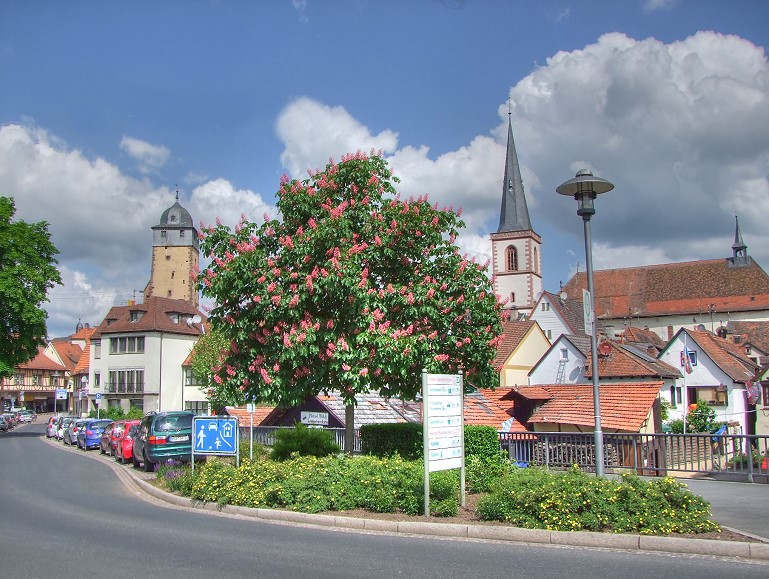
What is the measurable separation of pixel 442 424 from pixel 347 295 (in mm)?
3623

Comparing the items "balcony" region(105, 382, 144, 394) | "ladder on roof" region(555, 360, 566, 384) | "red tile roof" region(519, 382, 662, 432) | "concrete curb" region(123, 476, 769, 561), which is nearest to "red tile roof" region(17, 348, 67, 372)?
"balcony" region(105, 382, 144, 394)

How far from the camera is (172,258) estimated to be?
119125 millimetres

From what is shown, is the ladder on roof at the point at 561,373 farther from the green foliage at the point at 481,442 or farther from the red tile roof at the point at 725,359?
the green foliage at the point at 481,442

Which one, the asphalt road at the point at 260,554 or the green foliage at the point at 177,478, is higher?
the green foliage at the point at 177,478

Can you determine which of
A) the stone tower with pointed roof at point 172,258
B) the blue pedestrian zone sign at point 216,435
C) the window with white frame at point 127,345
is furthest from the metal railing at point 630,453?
the stone tower with pointed roof at point 172,258

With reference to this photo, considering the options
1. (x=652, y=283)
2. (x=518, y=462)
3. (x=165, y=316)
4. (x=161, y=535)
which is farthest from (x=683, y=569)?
(x=652, y=283)

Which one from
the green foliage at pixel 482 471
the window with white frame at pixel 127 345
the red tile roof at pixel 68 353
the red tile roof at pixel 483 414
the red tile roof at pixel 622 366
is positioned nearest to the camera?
the green foliage at pixel 482 471

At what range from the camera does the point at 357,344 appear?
584 inches

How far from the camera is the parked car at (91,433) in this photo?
3522 centimetres

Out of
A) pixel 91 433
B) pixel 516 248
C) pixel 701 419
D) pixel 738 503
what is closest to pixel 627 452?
pixel 738 503

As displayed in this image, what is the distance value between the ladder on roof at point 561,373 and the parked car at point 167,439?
29009 mm

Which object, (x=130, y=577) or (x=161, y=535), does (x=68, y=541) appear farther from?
(x=130, y=577)

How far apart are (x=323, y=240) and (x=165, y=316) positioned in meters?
63.5

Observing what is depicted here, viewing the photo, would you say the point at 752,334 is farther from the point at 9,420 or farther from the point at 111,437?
the point at 9,420
